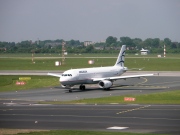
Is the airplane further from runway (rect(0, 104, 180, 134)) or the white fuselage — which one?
runway (rect(0, 104, 180, 134))

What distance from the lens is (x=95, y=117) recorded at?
5078 centimetres

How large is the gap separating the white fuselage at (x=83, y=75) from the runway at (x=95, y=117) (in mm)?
19293

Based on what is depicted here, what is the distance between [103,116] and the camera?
51500mm

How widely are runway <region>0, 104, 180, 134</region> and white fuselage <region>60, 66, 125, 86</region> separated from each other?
19.3 m

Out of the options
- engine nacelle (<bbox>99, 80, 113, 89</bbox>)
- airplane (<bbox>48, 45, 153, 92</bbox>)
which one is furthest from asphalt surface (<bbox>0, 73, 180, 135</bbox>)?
engine nacelle (<bbox>99, 80, 113, 89</bbox>)

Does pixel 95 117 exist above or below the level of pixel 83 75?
below

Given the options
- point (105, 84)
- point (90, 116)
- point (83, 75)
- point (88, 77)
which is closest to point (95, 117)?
point (90, 116)

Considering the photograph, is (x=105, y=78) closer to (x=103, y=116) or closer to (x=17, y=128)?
(x=103, y=116)

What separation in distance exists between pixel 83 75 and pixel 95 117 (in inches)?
1328

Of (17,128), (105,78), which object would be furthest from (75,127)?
(105,78)

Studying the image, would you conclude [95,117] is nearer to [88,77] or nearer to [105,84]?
[105,84]

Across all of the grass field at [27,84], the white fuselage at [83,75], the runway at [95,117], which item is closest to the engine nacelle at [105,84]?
the white fuselage at [83,75]

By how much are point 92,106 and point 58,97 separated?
13.2 meters

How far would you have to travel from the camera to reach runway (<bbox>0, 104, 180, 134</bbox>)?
1745 inches
